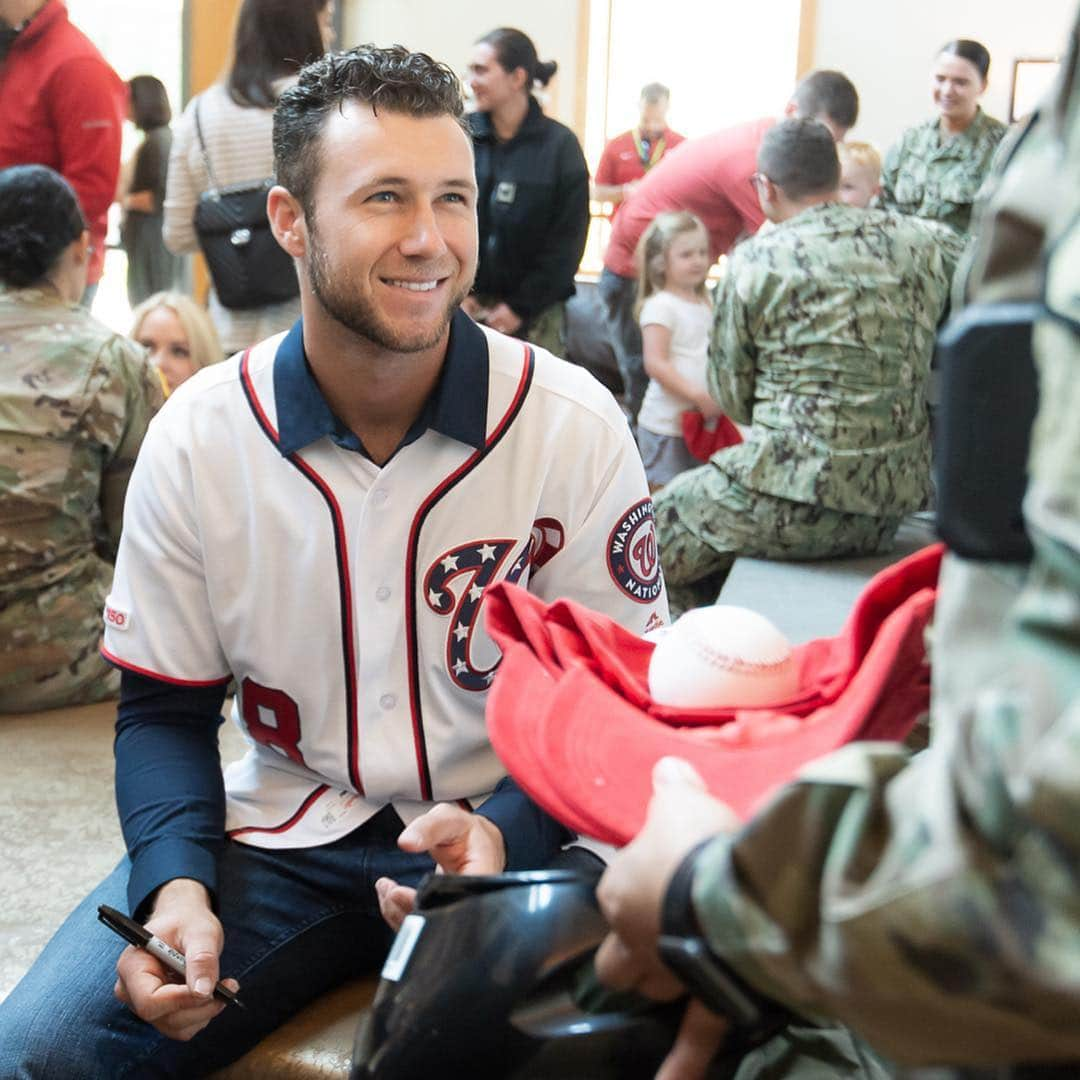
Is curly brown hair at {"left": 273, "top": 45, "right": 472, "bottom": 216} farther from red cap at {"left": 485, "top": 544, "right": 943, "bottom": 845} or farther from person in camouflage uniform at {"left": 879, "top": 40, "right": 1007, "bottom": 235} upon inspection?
person in camouflage uniform at {"left": 879, "top": 40, "right": 1007, "bottom": 235}

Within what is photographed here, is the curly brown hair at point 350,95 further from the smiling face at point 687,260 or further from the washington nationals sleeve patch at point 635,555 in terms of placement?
the smiling face at point 687,260

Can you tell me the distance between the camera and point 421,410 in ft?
5.63

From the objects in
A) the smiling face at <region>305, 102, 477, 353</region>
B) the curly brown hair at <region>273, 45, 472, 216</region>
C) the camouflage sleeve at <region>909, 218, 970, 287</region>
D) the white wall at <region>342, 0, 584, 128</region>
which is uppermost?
the white wall at <region>342, 0, 584, 128</region>

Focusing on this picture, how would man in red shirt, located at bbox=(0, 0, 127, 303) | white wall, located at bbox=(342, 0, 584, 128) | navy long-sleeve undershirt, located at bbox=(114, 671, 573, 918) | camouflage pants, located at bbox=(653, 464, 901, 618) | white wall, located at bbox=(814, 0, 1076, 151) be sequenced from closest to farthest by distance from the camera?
1. navy long-sleeve undershirt, located at bbox=(114, 671, 573, 918)
2. camouflage pants, located at bbox=(653, 464, 901, 618)
3. man in red shirt, located at bbox=(0, 0, 127, 303)
4. white wall, located at bbox=(814, 0, 1076, 151)
5. white wall, located at bbox=(342, 0, 584, 128)

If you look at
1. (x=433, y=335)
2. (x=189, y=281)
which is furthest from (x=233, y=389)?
(x=189, y=281)

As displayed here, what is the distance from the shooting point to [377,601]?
1.68 meters

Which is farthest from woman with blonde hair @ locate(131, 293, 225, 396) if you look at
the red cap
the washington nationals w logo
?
the red cap

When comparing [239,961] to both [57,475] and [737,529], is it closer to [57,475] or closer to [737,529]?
[57,475]

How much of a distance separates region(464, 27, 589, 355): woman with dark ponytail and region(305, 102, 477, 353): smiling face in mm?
2701

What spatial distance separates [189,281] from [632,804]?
7331mm

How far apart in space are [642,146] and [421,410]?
21.3 ft

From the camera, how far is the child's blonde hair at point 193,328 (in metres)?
3.82

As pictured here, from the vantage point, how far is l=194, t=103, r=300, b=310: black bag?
3711 mm

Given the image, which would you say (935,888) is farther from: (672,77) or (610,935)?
(672,77)
